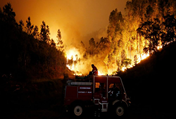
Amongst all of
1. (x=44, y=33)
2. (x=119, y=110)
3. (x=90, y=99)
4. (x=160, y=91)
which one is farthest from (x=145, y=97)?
(x=44, y=33)

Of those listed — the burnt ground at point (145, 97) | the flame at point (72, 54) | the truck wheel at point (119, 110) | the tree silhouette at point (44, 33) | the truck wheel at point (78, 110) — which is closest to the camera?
the truck wheel at point (78, 110)

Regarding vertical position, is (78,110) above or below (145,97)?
above

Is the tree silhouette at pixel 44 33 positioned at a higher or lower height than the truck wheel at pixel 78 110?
higher

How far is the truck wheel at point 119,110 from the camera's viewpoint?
910 centimetres

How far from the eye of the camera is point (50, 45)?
41.2 meters

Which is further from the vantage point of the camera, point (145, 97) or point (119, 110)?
point (145, 97)

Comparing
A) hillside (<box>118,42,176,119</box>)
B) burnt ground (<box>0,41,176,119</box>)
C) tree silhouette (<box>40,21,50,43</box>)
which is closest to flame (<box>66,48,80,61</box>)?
tree silhouette (<box>40,21,50,43</box>)

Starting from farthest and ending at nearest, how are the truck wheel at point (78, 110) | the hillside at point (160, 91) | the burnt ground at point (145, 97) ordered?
the hillside at point (160, 91), the burnt ground at point (145, 97), the truck wheel at point (78, 110)

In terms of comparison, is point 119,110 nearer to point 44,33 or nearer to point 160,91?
point 160,91

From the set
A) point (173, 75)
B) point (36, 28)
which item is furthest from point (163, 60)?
point (36, 28)

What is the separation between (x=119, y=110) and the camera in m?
9.18

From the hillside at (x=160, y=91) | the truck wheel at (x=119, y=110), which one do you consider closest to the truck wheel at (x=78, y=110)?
the truck wheel at (x=119, y=110)

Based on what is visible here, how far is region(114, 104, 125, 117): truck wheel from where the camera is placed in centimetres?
910

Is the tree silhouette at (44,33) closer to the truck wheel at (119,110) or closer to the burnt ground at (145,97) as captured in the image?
the burnt ground at (145,97)
